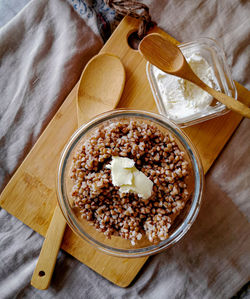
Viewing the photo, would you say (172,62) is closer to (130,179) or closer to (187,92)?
(187,92)

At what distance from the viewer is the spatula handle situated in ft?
4.21

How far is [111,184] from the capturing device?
1.03 meters

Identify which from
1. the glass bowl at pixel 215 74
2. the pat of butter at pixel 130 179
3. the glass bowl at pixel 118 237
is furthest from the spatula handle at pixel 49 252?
the glass bowl at pixel 215 74

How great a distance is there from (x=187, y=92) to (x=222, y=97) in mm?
159

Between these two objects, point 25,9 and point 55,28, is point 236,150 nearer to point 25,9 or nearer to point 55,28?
point 55,28

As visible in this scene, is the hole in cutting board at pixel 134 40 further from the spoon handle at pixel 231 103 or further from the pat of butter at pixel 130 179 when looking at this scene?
the pat of butter at pixel 130 179

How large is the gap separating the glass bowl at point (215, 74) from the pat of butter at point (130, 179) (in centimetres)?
35

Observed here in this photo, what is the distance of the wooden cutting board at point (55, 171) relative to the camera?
4.31ft

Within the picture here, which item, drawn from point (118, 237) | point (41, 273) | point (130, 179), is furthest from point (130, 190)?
point (41, 273)

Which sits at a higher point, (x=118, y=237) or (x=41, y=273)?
(x=118, y=237)

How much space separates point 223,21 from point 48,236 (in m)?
1.29

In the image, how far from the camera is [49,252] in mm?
1305

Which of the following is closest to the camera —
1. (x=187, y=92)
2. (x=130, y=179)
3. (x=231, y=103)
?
(x=130, y=179)

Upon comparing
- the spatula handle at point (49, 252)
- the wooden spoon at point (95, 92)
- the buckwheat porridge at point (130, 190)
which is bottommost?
the spatula handle at point (49, 252)
